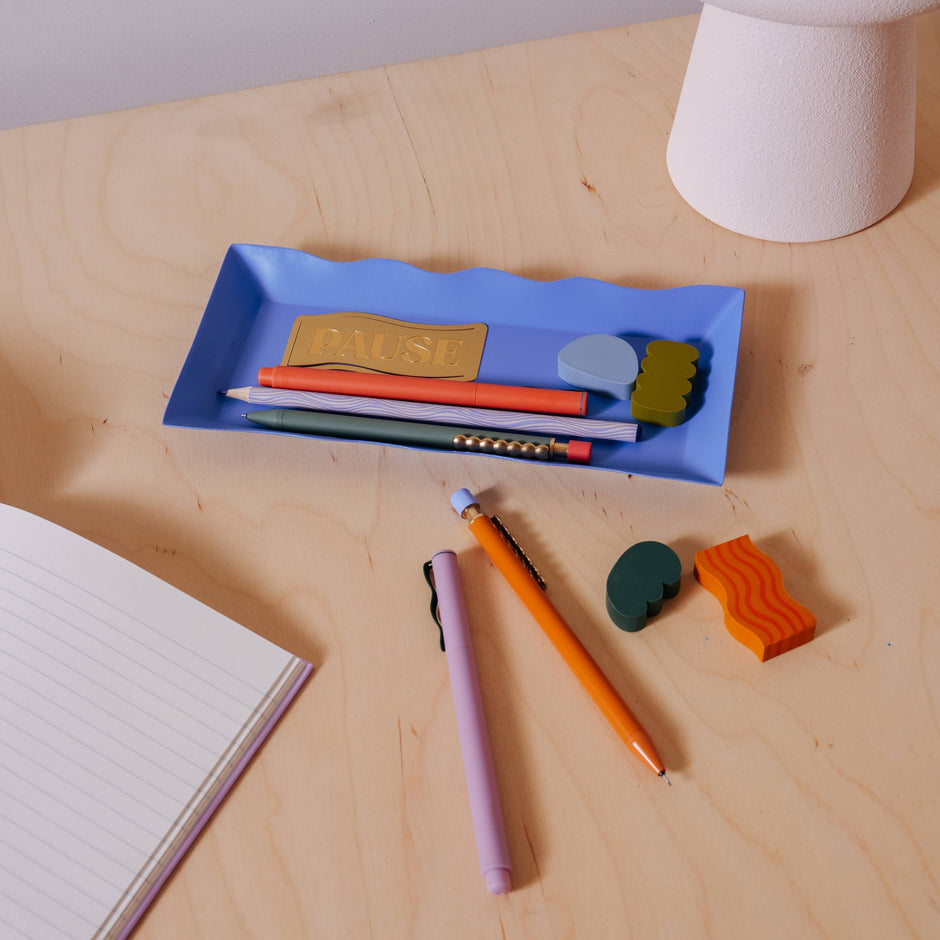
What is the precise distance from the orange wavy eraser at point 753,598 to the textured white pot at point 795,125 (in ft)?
0.77

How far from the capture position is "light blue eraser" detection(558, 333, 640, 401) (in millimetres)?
491

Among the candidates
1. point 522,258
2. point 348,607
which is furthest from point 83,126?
point 348,607

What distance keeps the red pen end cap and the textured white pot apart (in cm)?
21

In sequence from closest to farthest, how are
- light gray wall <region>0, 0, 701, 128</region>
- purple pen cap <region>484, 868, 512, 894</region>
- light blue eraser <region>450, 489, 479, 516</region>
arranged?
purple pen cap <region>484, 868, 512, 894</region>
light blue eraser <region>450, 489, 479, 516</region>
light gray wall <region>0, 0, 701, 128</region>

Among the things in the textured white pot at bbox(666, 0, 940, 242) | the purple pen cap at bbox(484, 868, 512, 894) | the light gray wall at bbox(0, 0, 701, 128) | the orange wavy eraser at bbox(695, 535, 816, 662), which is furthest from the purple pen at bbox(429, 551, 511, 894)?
the light gray wall at bbox(0, 0, 701, 128)

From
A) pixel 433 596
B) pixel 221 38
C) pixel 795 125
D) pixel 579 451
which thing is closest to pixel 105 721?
pixel 433 596

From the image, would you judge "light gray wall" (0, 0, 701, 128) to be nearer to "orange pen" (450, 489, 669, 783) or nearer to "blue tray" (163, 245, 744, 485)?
"blue tray" (163, 245, 744, 485)

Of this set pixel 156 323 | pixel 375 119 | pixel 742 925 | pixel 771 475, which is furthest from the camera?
pixel 375 119

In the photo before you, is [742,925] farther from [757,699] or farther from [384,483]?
[384,483]

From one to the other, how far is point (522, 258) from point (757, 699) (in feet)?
1.07

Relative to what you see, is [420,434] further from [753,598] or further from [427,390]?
[753,598]

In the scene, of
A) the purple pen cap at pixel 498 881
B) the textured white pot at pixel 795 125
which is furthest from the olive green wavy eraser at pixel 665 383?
the purple pen cap at pixel 498 881

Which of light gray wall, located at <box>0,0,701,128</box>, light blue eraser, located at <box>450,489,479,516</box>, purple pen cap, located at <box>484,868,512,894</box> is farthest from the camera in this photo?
light gray wall, located at <box>0,0,701,128</box>

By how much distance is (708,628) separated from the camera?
0.42 metres
